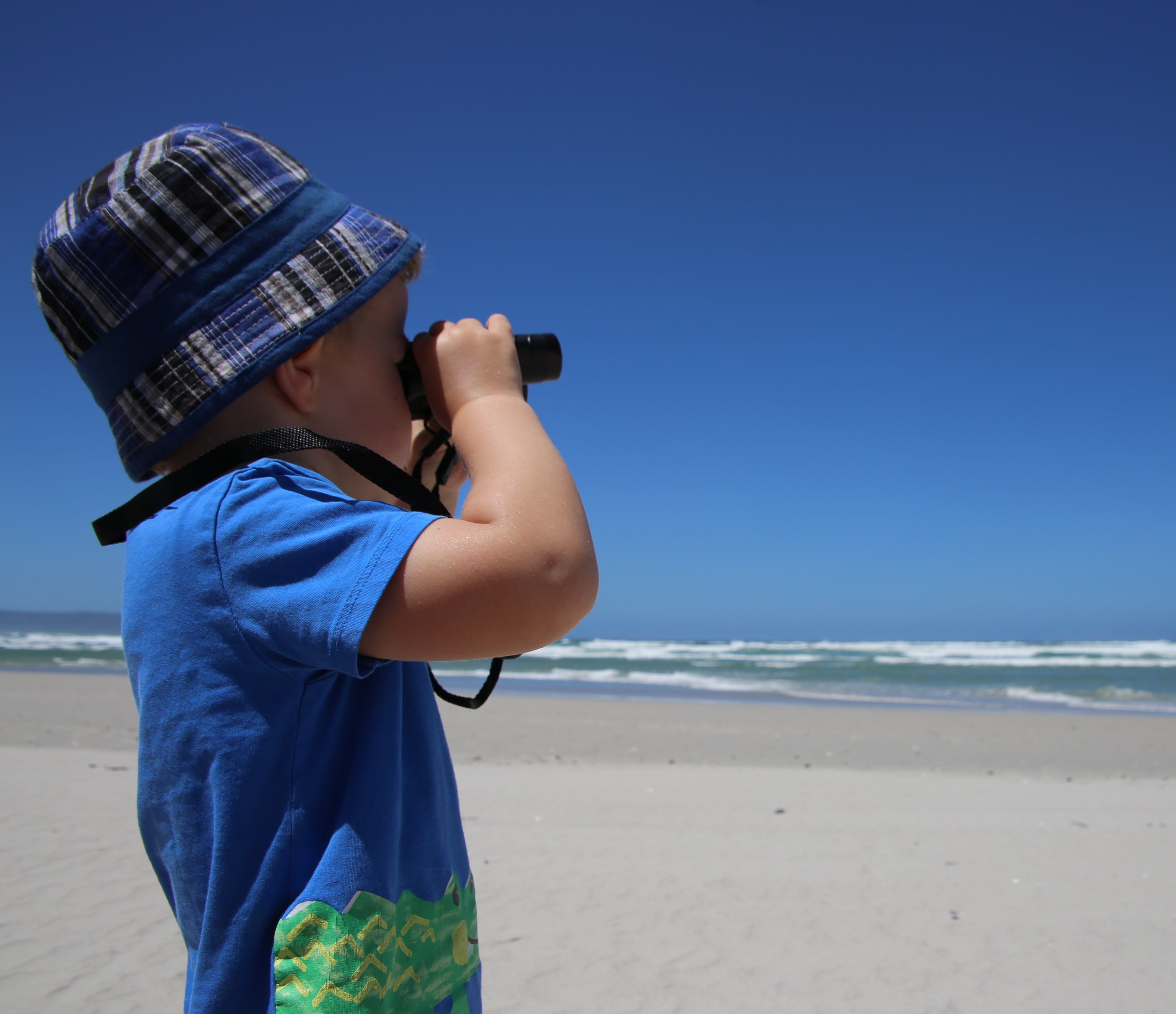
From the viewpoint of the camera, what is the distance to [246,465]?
853 mm

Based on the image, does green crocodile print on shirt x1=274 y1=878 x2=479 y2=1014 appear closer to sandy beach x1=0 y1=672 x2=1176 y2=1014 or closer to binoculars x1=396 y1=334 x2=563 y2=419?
binoculars x1=396 y1=334 x2=563 y2=419

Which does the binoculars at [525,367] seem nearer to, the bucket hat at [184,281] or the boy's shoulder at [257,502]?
the bucket hat at [184,281]

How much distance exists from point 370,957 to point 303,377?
597mm

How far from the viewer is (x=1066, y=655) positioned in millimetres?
26422

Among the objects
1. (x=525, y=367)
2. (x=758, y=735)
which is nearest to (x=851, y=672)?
(x=758, y=735)

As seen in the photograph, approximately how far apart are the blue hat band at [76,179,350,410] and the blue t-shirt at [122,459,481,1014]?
0.58 feet

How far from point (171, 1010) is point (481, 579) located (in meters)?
3.07

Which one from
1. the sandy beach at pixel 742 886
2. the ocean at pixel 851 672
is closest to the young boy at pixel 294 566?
the sandy beach at pixel 742 886

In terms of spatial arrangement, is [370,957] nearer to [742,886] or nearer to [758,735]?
[742,886]

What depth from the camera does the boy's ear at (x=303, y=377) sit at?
897 mm

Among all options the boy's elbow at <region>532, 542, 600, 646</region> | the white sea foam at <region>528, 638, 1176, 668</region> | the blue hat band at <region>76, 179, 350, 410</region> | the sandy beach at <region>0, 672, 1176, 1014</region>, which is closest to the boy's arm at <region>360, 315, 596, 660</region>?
the boy's elbow at <region>532, 542, 600, 646</region>

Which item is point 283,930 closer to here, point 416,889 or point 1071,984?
point 416,889

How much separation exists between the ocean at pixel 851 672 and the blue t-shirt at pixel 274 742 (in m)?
13.0

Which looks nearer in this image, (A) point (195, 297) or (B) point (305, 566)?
(B) point (305, 566)
